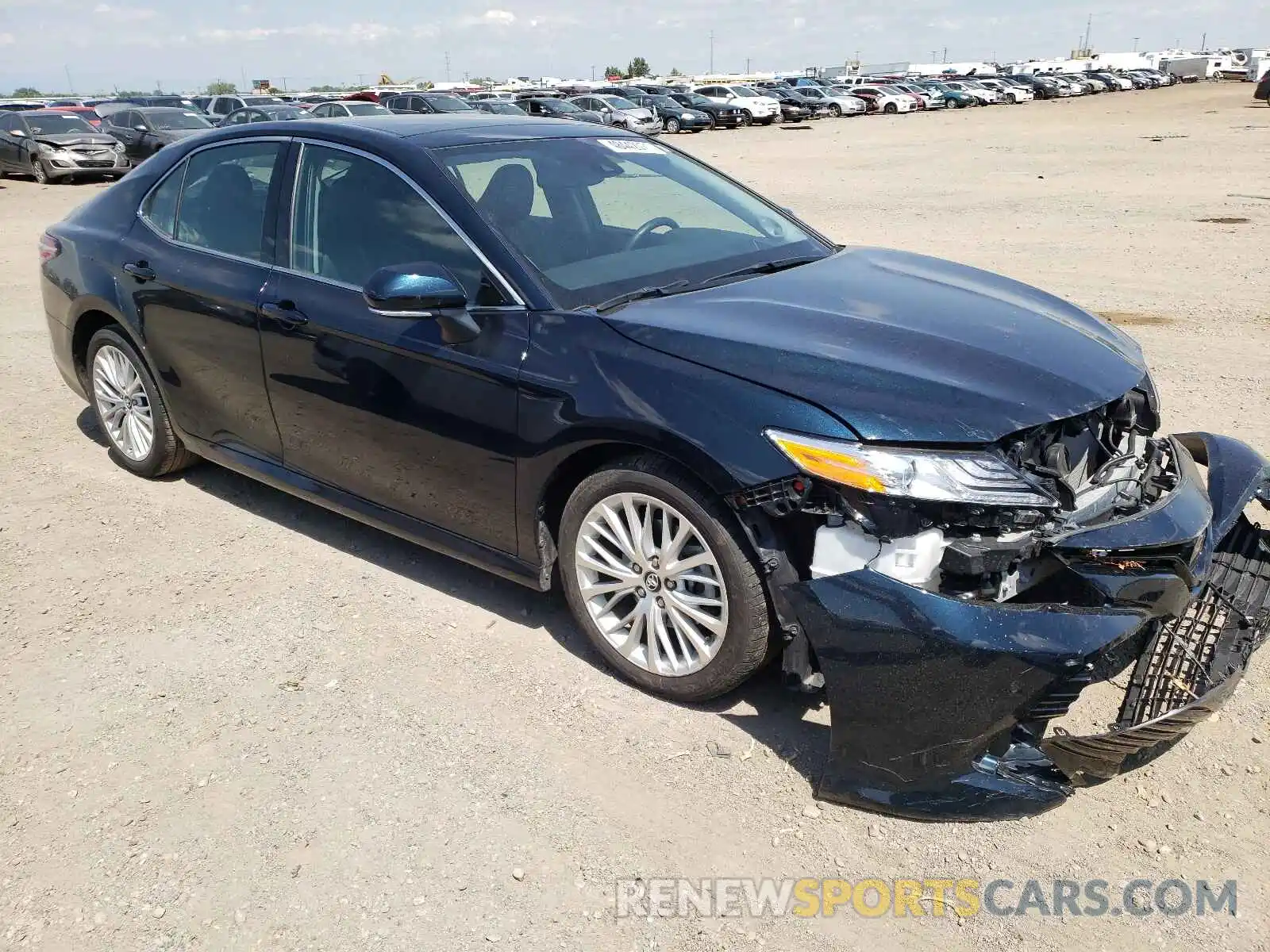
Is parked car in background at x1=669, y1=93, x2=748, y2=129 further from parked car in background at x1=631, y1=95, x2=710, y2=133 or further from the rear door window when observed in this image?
the rear door window

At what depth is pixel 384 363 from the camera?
3764mm

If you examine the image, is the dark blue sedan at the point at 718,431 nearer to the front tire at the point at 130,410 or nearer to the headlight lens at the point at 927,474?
the headlight lens at the point at 927,474

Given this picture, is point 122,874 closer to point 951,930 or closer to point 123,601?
point 123,601

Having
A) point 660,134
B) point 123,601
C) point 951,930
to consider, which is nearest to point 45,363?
point 123,601

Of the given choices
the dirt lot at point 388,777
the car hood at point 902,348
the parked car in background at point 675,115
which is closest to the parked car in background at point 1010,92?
the parked car in background at point 675,115

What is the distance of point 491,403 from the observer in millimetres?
3502

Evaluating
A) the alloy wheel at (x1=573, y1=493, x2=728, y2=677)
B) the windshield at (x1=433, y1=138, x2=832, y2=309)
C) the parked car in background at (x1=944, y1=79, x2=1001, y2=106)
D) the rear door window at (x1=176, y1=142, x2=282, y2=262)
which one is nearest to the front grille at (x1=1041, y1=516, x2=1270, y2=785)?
the alloy wheel at (x1=573, y1=493, x2=728, y2=677)

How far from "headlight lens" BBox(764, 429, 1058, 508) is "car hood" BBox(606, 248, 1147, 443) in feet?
0.16

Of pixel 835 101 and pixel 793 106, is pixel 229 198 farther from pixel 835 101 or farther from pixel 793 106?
pixel 835 101

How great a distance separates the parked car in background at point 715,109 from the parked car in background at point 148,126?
1978 centimetres

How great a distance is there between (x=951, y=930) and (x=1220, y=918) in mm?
649

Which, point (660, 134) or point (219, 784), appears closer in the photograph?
point (219, 784)

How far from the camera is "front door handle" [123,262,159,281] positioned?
473 cm

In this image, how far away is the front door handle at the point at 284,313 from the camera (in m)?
4.01
